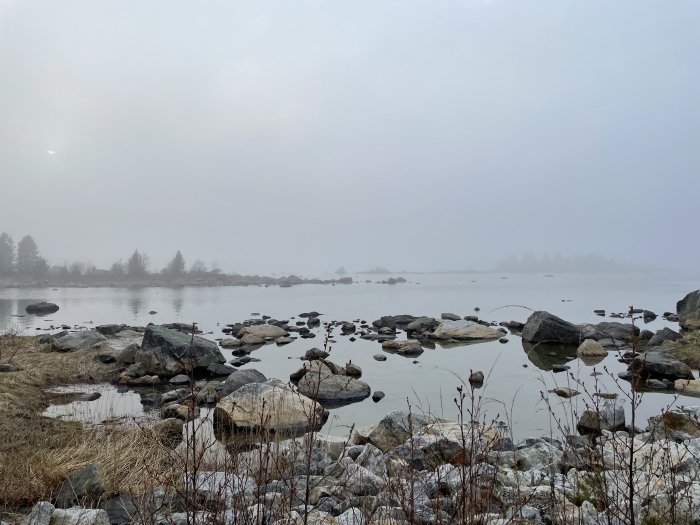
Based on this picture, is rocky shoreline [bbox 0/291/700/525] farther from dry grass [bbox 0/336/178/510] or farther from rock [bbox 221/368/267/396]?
dry grass [bbox 0/336/178/510]

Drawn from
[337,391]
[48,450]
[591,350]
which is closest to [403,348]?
[591,350]

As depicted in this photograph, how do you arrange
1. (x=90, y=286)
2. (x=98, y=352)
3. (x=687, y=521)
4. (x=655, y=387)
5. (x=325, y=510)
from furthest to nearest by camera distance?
1. (x=90, y=286)
2. (x=98, y=352)
3. (x=655, y=387)
4. (x=325, y=510)
5. (x=687, y=521)

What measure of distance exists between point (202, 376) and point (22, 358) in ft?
18.4

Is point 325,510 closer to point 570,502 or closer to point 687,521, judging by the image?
point 570,502

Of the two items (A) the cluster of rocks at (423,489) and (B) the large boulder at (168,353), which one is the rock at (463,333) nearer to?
(B) the large boulder at (168,353)

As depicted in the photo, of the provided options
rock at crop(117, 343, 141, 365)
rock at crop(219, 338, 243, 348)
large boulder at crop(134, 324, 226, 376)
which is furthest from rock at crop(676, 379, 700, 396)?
rock at crop(219, 338, 243, 348)

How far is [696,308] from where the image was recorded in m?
25.4

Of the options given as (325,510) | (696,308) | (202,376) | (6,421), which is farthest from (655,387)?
(696,308)

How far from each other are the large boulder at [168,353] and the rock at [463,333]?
449 inches

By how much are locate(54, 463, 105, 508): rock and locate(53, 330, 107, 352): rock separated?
1427cm

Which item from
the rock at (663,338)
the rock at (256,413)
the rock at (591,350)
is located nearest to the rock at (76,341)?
the rock at (256,413)

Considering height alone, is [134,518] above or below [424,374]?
above

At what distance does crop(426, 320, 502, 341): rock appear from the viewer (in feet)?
73.0

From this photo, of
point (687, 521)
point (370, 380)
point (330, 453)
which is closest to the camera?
point (687, 521)
